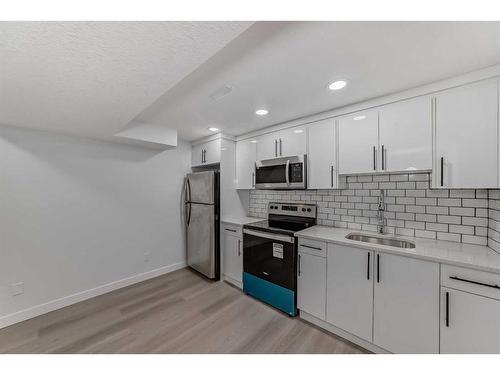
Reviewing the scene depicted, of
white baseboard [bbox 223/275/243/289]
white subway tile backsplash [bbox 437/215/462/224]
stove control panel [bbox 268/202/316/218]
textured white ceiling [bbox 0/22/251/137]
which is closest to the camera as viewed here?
textured white ceiling [bbox 0/22/251/137]

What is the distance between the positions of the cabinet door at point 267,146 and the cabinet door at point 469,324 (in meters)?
2.05

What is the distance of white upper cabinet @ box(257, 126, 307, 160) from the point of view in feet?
7.95

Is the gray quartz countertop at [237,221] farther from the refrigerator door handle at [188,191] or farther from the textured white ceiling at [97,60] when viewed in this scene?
the textured white ceiling at [97,60]

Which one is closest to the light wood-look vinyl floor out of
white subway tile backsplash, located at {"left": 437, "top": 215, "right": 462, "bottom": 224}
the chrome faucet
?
the chrome faucet

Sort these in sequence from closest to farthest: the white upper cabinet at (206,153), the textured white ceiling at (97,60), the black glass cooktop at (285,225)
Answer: the textured white ceiling at (97,60), the black glass cooktop at (285,225), the white upper cabinet at (206,153)

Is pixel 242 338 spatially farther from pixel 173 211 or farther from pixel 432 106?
pixel 432 106

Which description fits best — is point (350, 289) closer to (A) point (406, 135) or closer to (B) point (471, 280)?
(B) point (471, 280)

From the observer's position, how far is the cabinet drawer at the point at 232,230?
2.74 metres

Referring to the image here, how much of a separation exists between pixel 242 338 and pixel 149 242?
2.01 m

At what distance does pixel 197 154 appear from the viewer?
11.3ft

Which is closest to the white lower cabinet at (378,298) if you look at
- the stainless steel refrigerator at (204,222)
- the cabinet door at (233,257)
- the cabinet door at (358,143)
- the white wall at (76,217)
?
the cabinet door at (358,143)

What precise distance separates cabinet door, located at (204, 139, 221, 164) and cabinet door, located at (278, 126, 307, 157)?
97 cm

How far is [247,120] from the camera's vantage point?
2.49 metres

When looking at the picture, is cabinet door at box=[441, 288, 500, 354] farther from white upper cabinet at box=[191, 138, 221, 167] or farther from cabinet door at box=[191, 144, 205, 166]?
cabinet door at box=[191, 144, 205, 166]
